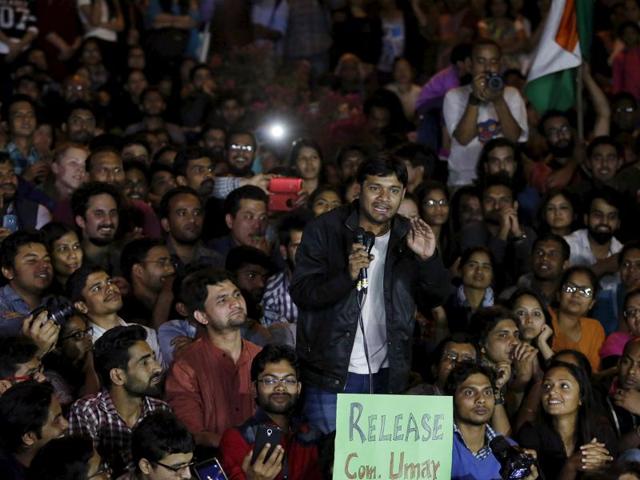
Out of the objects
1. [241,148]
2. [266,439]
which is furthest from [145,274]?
[266,439]

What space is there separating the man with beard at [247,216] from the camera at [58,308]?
7.05ft

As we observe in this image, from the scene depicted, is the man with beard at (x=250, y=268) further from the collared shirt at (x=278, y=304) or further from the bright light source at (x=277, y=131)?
the bright light source at (x=277, y=131)

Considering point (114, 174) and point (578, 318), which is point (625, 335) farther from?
point (114, 174)

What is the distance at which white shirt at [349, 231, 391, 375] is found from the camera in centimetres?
684

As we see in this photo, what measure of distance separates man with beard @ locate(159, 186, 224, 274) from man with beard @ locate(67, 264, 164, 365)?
1520 mm

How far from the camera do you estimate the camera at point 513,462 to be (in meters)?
6.75

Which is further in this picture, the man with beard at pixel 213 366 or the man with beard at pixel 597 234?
the man with beard at pixel 597 234

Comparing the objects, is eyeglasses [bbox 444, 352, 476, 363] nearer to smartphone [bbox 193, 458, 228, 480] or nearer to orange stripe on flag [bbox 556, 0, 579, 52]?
smartphone [bbox 193, 458, 228, 480]

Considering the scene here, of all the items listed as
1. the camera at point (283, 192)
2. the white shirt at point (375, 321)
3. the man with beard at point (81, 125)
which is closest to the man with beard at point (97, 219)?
the camera at point (283, 192)

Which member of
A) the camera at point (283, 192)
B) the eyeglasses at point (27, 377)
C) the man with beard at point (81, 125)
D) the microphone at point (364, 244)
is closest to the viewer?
the microphone at point (364, 244)

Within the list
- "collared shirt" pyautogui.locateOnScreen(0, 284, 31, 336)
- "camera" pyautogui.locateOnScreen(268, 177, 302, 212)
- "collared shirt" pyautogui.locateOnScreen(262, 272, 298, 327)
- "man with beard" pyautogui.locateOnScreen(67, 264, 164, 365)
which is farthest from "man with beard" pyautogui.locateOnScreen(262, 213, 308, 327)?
"collared shirt" pyautogui.locateOnScreen(0, 284, 31, 336)

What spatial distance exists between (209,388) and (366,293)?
0.97m

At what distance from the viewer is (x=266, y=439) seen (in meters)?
6.46

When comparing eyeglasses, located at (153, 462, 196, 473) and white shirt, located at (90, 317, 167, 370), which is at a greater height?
white shirt, located at (90, 317, 167, 370)
